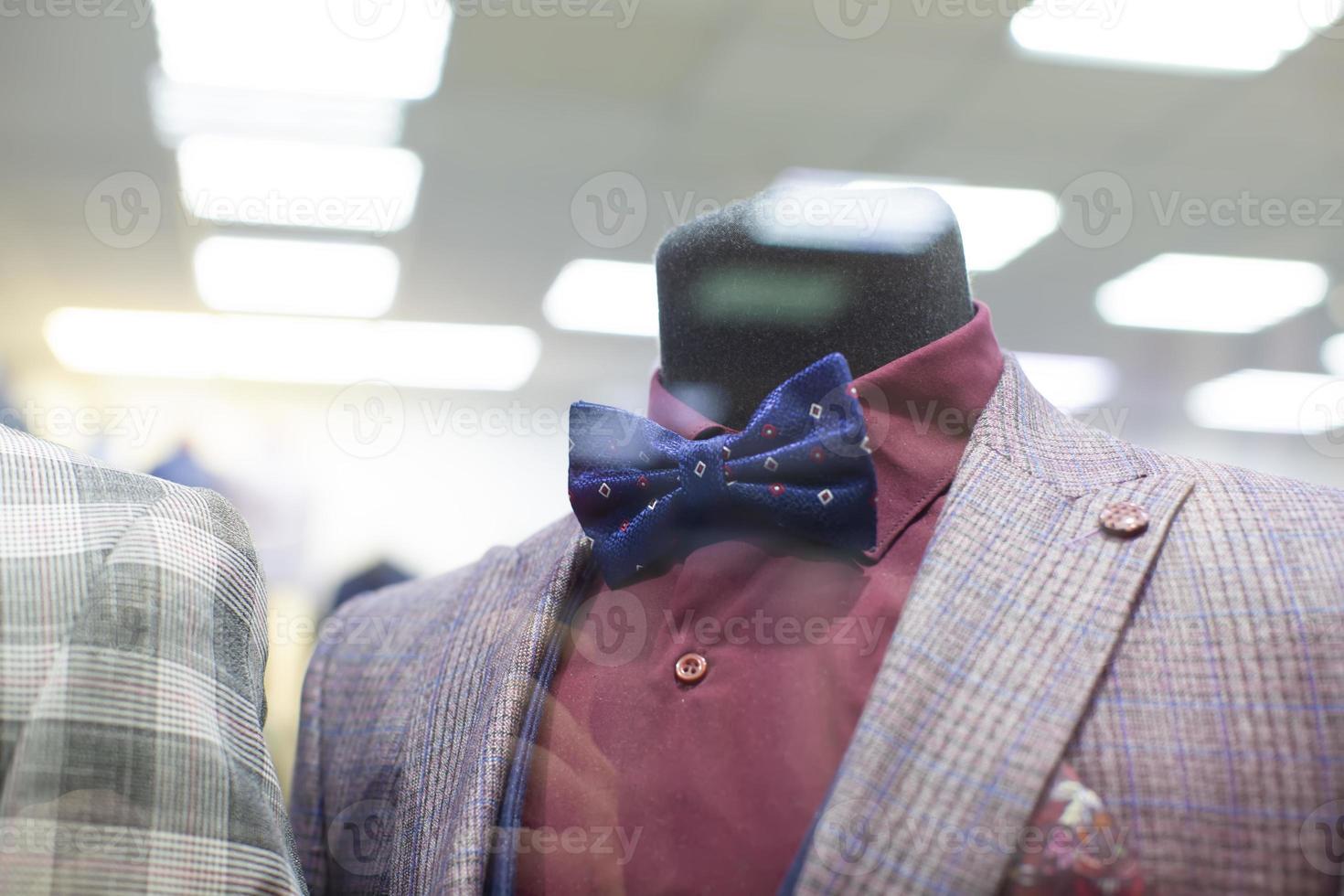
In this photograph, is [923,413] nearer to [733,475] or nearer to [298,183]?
[733,475]

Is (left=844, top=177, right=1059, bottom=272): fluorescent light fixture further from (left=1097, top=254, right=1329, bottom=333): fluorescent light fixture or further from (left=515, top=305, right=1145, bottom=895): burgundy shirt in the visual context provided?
(left=515, top=305, right=1145, bottom=895): burgundy shirt

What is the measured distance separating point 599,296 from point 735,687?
1.02m

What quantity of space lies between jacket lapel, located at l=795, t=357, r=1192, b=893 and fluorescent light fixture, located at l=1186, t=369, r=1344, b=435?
603 mm

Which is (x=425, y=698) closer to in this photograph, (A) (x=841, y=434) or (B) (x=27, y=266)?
(A) (x=841, y=434)

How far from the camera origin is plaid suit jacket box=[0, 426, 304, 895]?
0.63 metres

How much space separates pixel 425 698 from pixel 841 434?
1.43ft

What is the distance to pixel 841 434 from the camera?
72cm

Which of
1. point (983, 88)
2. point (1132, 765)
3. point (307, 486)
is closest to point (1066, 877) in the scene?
point (1132, 765)

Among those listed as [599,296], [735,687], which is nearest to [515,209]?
[599,296]

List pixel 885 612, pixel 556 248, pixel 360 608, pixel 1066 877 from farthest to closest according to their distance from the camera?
pixel 556 248 < pixel 360 608 < pixel 885 612 < pixel 1066 877

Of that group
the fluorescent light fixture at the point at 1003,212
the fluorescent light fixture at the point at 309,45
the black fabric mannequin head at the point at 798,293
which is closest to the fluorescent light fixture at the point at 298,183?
the fluorescent light fixture at the point at 309,45

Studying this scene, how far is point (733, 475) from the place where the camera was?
0.78m

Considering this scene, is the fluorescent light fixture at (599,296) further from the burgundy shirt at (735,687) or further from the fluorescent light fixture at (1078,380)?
the burgundy shirt at (735,687)

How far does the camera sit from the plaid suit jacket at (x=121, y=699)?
630 mm
